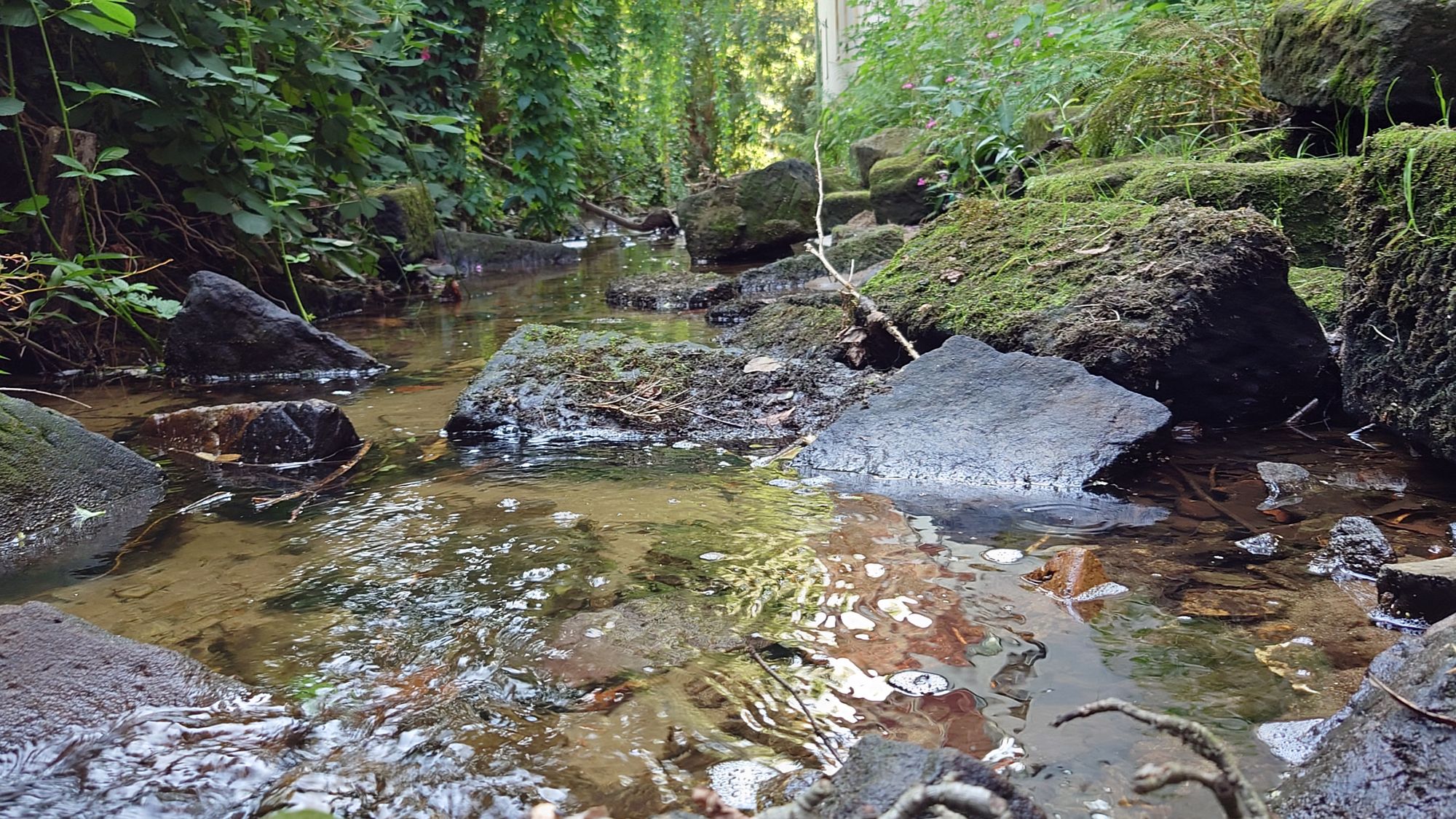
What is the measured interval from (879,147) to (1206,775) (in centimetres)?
993

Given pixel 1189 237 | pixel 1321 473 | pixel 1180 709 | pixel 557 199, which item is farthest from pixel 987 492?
pixel 557 199

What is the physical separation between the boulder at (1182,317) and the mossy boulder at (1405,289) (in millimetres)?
246

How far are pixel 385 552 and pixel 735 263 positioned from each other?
7.17 metres

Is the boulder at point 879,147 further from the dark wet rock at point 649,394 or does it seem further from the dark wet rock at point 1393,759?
the dark wet rock at point 1393,759

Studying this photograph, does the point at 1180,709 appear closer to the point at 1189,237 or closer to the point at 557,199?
the point at 1189,237

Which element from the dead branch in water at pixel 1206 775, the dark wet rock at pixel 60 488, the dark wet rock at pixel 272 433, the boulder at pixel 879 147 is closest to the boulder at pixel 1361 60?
the dead branch in water at pixel 1206 775

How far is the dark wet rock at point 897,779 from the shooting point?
1.02m

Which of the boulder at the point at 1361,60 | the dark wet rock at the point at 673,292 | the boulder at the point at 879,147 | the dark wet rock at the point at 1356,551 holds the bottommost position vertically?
the dark wet rock at the point at 673,292

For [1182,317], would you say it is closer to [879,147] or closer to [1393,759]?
[1393,759]

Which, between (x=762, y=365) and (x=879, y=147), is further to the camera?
(x=879, y=147)

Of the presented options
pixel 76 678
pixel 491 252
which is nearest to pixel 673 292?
pixel 491 252

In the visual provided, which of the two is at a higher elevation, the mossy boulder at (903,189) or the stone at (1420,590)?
the mossy boulder at (903,189)

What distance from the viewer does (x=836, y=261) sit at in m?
6.38

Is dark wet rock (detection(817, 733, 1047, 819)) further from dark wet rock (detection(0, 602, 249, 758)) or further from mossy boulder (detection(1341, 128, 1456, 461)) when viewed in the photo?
mossy boulder (detection(1341, 128, 1456, 461))
